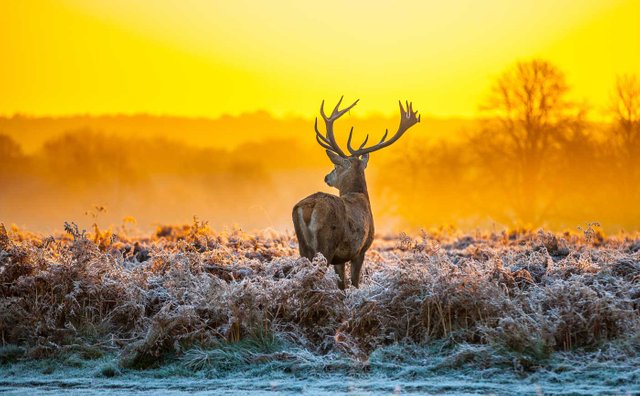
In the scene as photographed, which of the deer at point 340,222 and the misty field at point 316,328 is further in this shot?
the deer at point 340,222

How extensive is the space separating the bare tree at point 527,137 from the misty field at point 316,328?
104 feet

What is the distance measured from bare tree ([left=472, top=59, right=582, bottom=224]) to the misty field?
3174 centimetres

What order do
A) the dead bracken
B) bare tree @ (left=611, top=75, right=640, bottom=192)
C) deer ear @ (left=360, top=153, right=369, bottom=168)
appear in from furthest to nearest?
bare tree @ (left=611, top=75, right=640, bottom=192) → deer ear @ (left=360, top=153, right=369, bottom=168) → the dead bracken

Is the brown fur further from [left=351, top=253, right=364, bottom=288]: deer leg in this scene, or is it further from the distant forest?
the distant forest

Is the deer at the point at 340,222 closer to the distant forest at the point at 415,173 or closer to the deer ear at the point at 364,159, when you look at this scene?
the deer ear at the point at 364,159

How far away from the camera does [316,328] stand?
11.5 meters

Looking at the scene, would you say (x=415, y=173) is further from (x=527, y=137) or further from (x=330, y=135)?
(x=330, y=135)

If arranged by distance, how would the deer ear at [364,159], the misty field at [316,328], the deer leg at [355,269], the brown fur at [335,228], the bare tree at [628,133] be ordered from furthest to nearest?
the bare tree at [628,133]
the deer ear at [364,159]
the deer leg at [355,269]
the brown fur at [335,228]
the misty field at [316,328]

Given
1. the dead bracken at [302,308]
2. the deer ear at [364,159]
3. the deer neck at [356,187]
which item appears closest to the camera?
the dead bracken at [302,308]

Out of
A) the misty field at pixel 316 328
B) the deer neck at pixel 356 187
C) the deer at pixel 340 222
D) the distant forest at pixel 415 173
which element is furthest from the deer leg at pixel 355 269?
the distant forest at pixel 415 173

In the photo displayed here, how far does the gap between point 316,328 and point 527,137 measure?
116ft

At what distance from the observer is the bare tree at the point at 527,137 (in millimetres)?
44969

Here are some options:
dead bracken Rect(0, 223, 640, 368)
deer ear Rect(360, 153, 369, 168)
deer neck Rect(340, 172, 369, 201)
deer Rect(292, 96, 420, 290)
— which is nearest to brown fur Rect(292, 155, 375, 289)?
deer Rect(292, 96, 420, 290)

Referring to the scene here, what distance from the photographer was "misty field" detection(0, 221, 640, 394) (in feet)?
32.6
